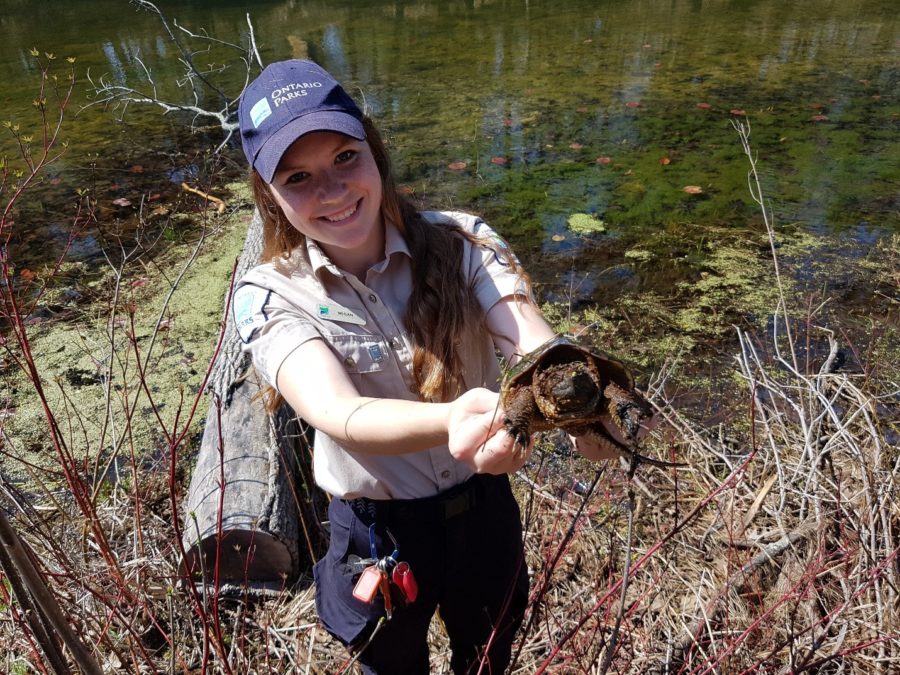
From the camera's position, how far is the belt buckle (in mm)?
1758

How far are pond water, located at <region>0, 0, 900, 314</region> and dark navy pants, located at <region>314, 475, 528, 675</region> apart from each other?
2.76 meters

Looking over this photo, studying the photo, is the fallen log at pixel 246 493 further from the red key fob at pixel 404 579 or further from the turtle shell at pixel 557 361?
the turtle shell at pixel 557 361

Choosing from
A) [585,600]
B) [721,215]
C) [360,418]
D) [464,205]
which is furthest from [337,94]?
[721,215]

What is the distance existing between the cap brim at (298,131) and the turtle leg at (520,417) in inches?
30.6

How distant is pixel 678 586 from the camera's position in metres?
2.45

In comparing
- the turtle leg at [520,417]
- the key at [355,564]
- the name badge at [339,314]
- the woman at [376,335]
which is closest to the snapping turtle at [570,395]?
the turtle leg at [520,417]

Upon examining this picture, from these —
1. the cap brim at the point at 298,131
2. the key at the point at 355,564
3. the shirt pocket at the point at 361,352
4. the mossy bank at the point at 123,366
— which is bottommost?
the mossy bank at the point at 123,366

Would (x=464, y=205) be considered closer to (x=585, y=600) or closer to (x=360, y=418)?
(x=585, y=600)

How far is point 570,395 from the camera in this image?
136cm

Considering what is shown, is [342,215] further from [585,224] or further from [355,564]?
[585,224]

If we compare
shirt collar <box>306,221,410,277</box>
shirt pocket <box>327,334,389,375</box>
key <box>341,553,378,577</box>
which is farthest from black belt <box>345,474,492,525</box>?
shirt collar <box>306,221,410,277</box>

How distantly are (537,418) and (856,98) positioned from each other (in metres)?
7.91

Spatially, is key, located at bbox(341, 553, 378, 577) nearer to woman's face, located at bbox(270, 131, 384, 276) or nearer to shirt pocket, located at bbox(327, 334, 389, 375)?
shirt pocket, located at bbox(327, 334, 389, 375)

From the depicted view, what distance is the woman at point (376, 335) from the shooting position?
62.6 inches
